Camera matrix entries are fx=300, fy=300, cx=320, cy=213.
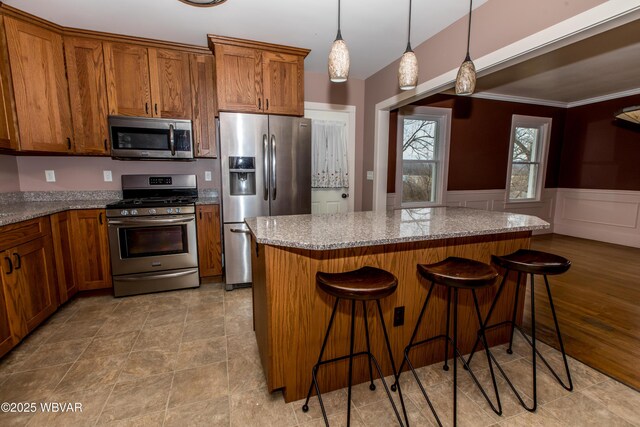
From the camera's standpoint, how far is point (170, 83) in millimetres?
3129

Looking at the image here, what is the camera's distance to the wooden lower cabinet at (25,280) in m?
1.99

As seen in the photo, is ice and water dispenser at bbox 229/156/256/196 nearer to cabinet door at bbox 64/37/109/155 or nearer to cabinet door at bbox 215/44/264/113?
cabinet door at bbox 215/44/264/113

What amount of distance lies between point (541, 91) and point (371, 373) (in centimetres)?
522

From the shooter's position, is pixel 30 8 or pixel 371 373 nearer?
pixel 371 373

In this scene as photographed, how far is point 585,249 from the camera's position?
4727 millimetres

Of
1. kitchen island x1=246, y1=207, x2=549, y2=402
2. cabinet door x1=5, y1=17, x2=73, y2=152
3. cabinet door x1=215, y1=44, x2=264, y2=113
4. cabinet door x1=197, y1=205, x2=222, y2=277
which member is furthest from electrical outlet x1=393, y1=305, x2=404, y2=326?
cabinet door x1=5, y1=17, x2=73, y2=152

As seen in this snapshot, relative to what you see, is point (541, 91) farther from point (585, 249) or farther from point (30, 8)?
point (30, 8)

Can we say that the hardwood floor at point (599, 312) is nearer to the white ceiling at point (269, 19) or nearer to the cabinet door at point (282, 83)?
the white ceiling at point (269, 19)

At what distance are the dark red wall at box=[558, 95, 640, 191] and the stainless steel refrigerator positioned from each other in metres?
5.27

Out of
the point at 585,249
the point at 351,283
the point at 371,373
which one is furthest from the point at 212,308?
the point at 585,249

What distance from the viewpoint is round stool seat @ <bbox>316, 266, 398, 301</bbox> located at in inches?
52.1

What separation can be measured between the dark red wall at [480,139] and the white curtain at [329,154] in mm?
1636

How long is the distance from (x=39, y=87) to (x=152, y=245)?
1.71 metres

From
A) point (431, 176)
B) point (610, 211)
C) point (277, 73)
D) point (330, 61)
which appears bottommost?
Answer: point (610, 211)
